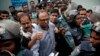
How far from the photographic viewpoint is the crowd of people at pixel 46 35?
223cm

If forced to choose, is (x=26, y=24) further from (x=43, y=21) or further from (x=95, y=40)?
(x=95, y=40)

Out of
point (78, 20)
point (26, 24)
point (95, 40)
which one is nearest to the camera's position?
point (95, 40)

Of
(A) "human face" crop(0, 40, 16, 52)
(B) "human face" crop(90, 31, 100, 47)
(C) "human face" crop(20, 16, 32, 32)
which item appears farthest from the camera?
(C) "human face" crop(20, 16, 32, 32)

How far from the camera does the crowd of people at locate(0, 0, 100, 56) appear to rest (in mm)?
2233

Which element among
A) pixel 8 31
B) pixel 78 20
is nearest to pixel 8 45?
pixel 8 31

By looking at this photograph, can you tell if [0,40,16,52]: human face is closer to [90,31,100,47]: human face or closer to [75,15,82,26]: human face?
[90,31,100,47]: human face

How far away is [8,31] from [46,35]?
228 cm

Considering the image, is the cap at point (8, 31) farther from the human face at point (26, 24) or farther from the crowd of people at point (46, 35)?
the human face at point (26, 24)

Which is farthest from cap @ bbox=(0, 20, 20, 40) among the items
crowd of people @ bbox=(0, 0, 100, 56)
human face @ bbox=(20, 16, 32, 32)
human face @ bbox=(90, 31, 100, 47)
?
human face @ bbox=(20, 16, 32, 32)

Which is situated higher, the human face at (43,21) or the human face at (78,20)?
the human face at (43,21)

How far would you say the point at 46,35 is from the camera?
448 cm

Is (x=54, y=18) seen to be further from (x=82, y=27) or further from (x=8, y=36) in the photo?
(x=8, y=36)

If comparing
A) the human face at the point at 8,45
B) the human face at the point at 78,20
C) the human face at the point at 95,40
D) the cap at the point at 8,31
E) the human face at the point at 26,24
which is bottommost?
the human face at the point at 78,20

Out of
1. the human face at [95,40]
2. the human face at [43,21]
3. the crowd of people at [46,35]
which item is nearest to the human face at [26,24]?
the crowd of people at [46,35]
